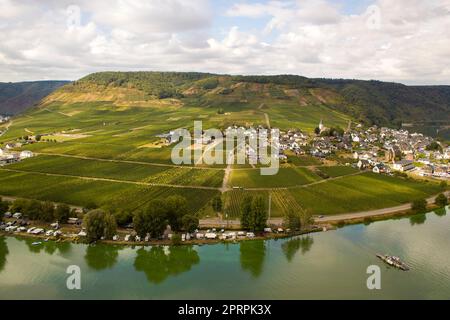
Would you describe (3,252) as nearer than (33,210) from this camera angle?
Yes

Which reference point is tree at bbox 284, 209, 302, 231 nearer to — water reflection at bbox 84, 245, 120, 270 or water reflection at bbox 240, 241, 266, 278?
water reflection at bbox 240, 241, 266, 278

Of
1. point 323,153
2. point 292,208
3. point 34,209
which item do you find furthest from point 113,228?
point 323,153

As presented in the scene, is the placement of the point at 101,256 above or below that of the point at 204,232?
below

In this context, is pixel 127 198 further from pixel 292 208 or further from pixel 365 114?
pixel 365 114

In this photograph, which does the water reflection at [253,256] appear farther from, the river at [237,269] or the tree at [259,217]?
the tree at [259,217]

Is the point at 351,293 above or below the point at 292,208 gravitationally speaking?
below

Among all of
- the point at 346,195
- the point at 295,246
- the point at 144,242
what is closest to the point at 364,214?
the point at 346,195

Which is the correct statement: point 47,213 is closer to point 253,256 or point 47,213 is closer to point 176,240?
point 176,240
